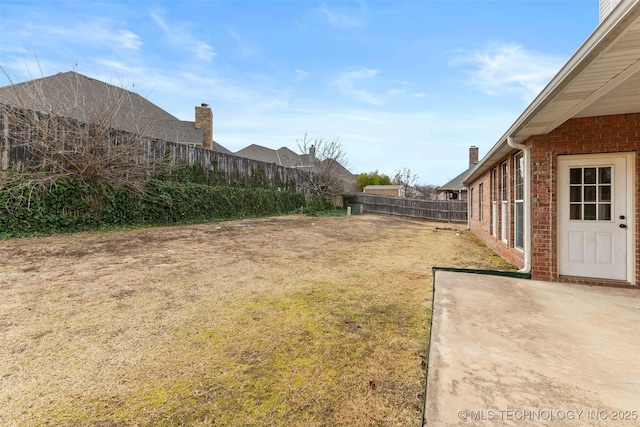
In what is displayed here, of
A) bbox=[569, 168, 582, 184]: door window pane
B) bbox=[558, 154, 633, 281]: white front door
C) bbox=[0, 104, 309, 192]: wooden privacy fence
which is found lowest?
bbox=[558, 154, 633, 281]: white front door

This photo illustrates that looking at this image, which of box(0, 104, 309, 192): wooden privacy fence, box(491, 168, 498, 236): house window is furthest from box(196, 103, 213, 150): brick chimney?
box(491, 168, 498, 236): house window

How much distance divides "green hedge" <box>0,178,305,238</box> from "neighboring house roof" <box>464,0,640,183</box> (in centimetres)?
859

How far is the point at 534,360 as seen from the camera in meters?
1.96

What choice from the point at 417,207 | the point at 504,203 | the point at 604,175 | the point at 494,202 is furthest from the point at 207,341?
the point at 417,207

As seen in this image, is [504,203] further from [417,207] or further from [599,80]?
[417,207]

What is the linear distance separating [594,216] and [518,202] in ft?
4.11

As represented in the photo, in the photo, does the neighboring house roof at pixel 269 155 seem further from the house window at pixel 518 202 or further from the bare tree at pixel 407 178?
the house window at pixel 518 202

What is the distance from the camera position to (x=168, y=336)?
2.35 meters

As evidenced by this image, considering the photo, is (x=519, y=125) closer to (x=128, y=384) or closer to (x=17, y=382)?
(x=128, y=384)

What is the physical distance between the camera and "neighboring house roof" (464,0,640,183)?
71.1 inches

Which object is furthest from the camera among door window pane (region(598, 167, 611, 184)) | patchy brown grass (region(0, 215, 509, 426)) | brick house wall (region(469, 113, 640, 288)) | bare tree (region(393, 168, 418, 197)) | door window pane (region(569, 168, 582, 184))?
bare tree (region(393, 168, 418, 197))

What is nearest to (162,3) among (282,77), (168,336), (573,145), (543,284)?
(282,77)

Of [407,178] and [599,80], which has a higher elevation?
[407,178]

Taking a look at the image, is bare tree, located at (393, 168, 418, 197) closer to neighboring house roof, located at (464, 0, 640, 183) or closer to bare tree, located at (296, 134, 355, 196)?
bare tree, located at (296, 134, 355, 196)
